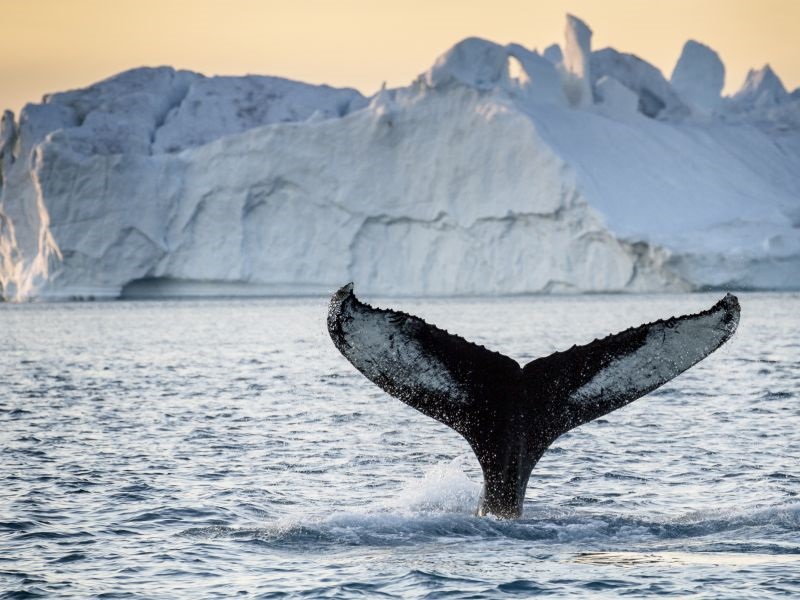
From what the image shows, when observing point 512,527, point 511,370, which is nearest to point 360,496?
point 512,527

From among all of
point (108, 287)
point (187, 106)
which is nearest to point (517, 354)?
point (108, 287)

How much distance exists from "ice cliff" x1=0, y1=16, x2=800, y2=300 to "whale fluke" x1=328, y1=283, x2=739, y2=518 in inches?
1318

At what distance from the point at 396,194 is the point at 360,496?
36.0m

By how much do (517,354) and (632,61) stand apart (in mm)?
31351

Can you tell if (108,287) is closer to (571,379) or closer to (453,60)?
(453,60)

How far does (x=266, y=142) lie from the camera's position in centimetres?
4400

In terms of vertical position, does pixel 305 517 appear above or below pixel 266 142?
below

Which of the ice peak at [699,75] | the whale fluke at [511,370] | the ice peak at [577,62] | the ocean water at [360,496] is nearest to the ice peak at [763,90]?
the ice peak at [699,75]

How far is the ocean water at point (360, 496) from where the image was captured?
5859mm

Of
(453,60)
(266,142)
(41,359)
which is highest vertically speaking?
(453,60)

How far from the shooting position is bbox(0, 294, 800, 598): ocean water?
586 centimetres

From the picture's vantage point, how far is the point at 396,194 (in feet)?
144

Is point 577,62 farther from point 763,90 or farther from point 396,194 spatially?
point 763,90

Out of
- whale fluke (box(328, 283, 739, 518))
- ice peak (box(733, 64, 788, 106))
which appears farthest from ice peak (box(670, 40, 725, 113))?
whale fluke (box(328, 283, 739, 518))
